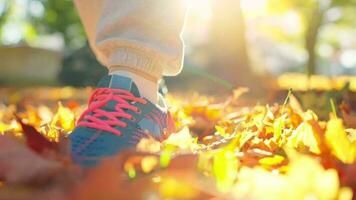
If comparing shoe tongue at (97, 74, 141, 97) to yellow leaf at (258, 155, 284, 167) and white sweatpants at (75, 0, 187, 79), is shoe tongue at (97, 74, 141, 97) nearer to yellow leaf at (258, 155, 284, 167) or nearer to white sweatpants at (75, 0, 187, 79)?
white sweatpants at (75, 0, 187, 79)

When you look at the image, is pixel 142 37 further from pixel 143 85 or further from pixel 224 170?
pixel 224 170

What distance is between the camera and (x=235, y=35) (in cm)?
1074

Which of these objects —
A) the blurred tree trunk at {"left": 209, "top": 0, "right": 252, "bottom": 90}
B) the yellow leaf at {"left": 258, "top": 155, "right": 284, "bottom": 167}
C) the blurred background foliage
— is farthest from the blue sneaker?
the blurred tree trunk at {"left": 209, "top": 0, "right": 252, "bottom": 90}

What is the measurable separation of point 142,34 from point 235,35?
8870 millimetres

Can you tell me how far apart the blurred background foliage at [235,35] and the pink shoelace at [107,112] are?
6.25m

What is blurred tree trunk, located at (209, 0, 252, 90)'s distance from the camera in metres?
10.4

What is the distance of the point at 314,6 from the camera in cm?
2278

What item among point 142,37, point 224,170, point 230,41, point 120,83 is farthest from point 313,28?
point 224,170

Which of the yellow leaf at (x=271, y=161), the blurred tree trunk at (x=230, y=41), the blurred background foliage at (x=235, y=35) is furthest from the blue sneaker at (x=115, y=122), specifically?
the blurred tree trunk at (x=230, y=41)

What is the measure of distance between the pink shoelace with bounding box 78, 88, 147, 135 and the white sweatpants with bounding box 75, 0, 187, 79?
0.51 feet

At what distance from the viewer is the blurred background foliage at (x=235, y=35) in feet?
35.0

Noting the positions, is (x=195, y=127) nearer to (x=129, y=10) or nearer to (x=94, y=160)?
(x=129, y=10)

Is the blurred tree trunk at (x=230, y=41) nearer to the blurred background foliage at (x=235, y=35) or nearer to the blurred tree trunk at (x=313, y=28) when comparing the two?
the blurred background foliage at (x=235, y=35)

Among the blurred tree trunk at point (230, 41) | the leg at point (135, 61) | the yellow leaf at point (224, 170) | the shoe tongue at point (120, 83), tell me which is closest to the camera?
the yellow leaf at point (224, 170)
